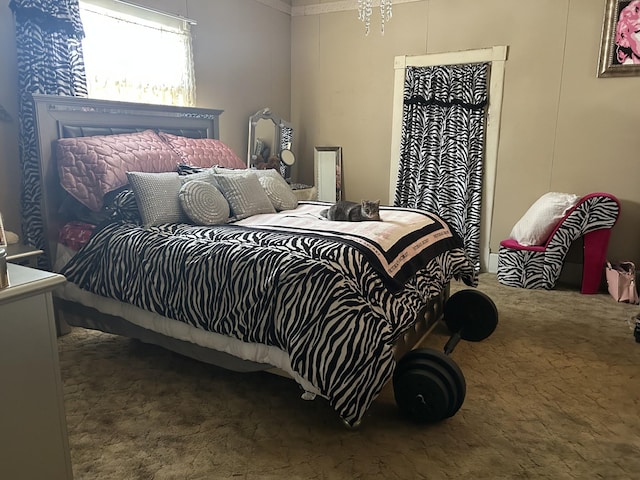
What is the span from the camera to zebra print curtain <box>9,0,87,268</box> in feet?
9.39

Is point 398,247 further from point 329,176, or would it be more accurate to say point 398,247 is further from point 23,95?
point 329,176

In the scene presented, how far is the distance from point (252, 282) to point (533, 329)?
203cm

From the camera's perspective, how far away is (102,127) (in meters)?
3.20

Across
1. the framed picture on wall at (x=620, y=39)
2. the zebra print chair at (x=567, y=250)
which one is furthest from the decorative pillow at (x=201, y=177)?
the framed picture on wall at (x=620, y=39)

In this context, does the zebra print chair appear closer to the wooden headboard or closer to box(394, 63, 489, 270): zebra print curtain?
box(394, 63, 489, 270): zebra print curtain

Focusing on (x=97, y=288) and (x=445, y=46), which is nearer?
(x=97, y=288)

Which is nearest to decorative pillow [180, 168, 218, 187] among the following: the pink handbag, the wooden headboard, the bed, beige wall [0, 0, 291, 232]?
the bed

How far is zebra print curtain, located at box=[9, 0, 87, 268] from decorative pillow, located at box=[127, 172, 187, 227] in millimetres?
680

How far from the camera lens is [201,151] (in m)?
3.60

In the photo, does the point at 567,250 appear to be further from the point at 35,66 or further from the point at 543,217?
the point at 35,66

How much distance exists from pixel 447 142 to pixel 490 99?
0.53 m

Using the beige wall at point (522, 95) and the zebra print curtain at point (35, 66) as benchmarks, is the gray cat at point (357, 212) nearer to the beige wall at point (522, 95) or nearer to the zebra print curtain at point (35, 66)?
the zebra print curtain at point (35, 66)

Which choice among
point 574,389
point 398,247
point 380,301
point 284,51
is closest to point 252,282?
point 380,301

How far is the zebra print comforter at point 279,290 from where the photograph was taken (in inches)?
73.2
